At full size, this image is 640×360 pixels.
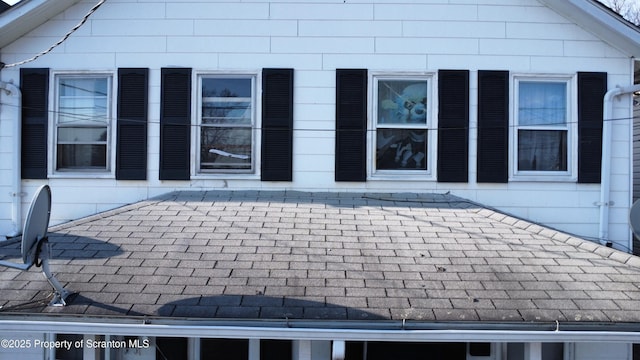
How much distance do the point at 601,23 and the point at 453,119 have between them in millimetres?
2185

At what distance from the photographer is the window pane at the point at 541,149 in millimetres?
6547

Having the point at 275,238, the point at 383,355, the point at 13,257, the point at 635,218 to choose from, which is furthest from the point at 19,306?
the point at 635,218

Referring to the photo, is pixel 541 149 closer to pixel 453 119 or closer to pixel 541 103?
pixel 541 103

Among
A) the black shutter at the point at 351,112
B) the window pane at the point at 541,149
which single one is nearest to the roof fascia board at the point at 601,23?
the window pane at the point at 541,149

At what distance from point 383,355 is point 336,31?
164 inches

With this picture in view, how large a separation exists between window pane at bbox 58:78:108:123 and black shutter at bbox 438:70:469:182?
4.61 metres

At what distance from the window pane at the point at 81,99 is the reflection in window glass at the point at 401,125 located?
381 cm

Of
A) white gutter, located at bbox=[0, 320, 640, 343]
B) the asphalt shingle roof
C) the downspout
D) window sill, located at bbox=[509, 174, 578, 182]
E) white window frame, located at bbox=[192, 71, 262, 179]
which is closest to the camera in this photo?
white gutter, located at bbox=[0, 320, 640, 343]

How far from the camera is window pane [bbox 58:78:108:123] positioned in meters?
6.64

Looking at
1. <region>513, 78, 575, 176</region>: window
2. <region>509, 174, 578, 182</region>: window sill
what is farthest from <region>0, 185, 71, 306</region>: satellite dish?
<region>513, 78, 575, 176</region>: window

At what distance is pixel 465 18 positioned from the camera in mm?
6531

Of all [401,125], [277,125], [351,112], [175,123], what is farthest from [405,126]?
[175,123]

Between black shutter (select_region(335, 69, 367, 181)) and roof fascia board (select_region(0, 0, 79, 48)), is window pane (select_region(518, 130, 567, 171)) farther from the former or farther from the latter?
roof fascia board (select_region(0, 0, 79, 48))

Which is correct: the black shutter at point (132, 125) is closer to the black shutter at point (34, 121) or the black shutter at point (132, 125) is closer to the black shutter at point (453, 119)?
the black shutter at point (34, 121)
